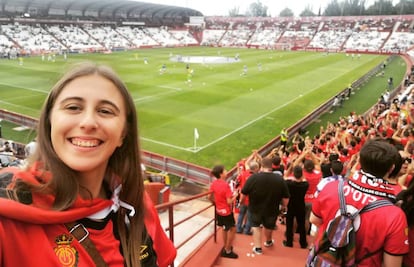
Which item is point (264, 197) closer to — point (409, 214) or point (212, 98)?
point (409, 214)

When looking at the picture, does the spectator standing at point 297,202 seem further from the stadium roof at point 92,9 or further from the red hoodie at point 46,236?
the stadium roof at point 92,9

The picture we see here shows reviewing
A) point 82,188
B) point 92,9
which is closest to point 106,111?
point 82,188

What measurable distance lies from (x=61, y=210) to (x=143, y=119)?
21030mm

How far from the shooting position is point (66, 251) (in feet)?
5.12

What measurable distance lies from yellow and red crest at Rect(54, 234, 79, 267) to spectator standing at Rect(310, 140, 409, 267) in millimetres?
2492

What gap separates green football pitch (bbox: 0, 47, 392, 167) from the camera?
60.7ft

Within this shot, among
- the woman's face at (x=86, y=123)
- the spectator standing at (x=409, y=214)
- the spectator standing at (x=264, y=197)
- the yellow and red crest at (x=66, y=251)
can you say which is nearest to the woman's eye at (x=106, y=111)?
the woman's face at (x=86, y=123)

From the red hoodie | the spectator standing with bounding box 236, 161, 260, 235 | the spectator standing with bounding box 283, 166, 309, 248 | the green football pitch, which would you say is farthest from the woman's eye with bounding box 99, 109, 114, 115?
the green football pitch

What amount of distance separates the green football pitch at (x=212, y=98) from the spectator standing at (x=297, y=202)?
545cm

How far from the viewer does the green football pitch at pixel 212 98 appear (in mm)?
18500

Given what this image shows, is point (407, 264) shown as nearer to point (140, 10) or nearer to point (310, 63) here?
point (310, 63)

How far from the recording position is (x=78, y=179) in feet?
5.88

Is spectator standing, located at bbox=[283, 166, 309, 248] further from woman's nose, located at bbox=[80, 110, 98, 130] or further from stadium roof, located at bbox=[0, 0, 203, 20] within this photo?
stadium roof, located at bbox=[0, 0, 203, 20]

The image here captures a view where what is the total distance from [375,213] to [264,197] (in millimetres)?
3217
